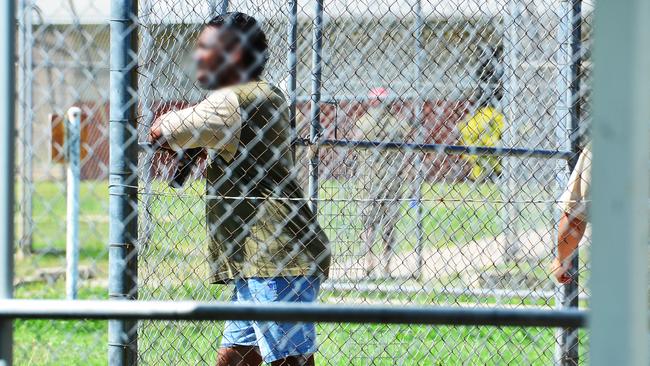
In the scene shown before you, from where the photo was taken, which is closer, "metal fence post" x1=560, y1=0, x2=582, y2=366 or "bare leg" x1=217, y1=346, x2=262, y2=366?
"bare leg" x1=217, y1=346, x2=262, y2=366

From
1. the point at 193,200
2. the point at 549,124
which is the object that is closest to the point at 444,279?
the point at 549,124

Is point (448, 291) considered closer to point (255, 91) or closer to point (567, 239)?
point (567, 239)

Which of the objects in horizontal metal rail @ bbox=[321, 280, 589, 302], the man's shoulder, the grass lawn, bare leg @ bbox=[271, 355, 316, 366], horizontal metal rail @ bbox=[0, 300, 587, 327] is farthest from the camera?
horizontal metal rail @ bbox=[321, 280, 589, 302]

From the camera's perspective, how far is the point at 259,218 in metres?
4.05

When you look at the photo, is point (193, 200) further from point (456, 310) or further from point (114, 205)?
point (456, 310)

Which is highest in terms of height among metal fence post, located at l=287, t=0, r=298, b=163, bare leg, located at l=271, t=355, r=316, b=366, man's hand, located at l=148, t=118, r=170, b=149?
metal fence post, located at l=287, t=0, r=298, b=163

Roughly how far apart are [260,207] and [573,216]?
1.50 meters

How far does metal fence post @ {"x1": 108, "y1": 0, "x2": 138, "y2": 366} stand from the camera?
11.5ft

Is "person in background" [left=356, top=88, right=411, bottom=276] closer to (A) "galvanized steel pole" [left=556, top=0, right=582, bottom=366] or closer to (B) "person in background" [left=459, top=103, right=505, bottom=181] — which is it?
(B) "person in background" [left=459, top=103, right=505, bottom=181]

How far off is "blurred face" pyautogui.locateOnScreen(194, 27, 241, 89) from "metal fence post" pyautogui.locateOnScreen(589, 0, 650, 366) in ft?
6.60

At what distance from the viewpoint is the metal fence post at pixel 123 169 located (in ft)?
11.5

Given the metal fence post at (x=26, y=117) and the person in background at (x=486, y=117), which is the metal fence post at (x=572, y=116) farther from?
the metal fence post at (x=26, y=117)

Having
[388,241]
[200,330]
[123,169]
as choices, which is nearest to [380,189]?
[388,241]

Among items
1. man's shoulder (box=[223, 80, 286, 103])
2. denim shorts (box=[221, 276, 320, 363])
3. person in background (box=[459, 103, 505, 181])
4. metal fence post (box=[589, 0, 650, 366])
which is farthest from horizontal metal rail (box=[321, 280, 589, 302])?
metal fence post (box=[589, 0, 650, 366])
